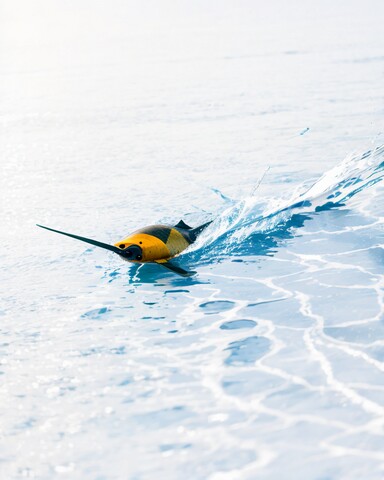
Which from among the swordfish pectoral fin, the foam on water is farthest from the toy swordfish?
the foam on water

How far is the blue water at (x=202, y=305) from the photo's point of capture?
5.39 metres

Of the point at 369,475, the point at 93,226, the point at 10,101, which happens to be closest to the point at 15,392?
the point at 369,475

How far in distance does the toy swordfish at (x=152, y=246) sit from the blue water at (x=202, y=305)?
0.68 feet

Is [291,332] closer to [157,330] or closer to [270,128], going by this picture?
[157,330]

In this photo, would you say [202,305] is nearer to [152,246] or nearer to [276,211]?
[152,246]

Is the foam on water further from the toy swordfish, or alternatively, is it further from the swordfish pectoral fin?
the swordfish pectoral fin

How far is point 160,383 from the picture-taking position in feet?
20.5

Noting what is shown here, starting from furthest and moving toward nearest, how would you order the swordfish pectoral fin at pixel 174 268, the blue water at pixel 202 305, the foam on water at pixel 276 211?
the foam on water at pixel 276 211 → the swordfish pectoral fin at pixel 174 268 → the blue water at pixel 202 305

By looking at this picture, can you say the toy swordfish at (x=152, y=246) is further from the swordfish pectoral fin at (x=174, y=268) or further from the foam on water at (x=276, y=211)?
the foam on water at (x=276, y=211)

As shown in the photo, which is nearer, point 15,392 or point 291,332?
point 15,392

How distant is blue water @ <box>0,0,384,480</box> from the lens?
539 cm

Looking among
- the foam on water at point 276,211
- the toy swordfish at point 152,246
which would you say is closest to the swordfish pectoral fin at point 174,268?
the toy swordfish at point 152,246

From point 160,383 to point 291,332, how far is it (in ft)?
4.59

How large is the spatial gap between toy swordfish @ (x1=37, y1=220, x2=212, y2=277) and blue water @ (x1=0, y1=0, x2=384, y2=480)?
0.21 m
